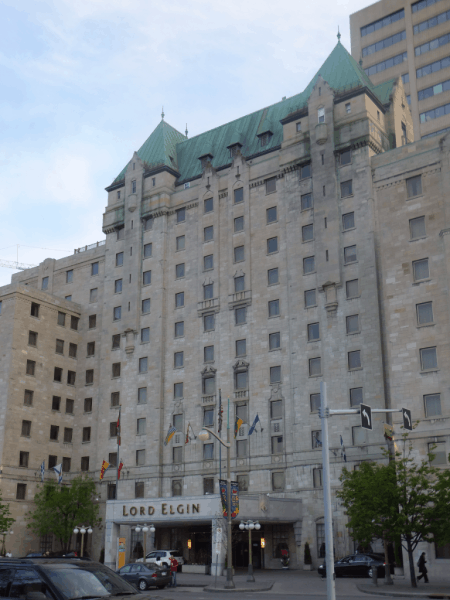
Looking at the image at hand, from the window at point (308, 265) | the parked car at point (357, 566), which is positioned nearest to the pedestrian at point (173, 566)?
the parked car at point (357, 566)

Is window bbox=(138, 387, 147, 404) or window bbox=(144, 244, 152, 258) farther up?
window bbox=(144, 244, 152, 258)

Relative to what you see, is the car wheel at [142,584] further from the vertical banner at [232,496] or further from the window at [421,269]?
the window at [421,269]

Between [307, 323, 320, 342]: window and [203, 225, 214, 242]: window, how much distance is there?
17.3 m

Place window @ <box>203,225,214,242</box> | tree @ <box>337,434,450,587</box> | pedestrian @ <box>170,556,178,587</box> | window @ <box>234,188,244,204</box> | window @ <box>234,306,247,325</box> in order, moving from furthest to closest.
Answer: window @ <box>203,225,214,242</box>
window @ <box>234,188,244,204</box>
window @ <box>234,306,247,325</box>
pedestrian @ <box>170,556,178,587</box>
tree @ <box>337,434,450,587</box>

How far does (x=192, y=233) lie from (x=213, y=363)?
53.2 feet

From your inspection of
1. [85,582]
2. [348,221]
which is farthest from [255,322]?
[85,582]

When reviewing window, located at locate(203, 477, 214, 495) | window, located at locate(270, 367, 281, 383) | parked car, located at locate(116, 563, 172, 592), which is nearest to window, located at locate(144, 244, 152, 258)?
window, located at locate(270, 367, 281, 383)

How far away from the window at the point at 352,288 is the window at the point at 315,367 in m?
6.91

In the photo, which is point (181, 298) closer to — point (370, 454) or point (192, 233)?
point (192, 233)

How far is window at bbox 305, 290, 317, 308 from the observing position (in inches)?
2603

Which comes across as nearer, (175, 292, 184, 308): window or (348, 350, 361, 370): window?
(348, 350, 361, 370): window

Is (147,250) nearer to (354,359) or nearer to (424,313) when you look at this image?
(354,359)

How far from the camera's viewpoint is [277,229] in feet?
233

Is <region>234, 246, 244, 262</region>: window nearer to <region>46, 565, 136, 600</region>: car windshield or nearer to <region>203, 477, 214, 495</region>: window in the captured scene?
<region>203, 477, 214, 495</region>: window
